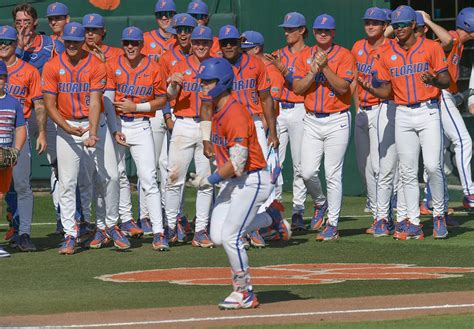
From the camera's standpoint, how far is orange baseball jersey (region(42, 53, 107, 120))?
474 inches

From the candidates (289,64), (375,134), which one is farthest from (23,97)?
(375,134)

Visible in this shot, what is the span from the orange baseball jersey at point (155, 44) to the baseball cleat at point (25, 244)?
9.19 feet

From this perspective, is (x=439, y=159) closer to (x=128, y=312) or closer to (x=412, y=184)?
(x=412, y=184)

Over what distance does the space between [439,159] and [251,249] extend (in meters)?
2.16

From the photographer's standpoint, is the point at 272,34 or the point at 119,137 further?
the point at 272,34

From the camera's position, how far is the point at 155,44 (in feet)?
46.6

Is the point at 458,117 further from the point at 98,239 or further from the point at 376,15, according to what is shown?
the point at 98,239

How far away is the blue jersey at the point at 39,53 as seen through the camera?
13.4 m

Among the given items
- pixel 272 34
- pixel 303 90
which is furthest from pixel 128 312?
pixel 272 34

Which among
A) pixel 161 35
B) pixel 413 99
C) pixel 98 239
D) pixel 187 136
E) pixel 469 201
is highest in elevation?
pixel 161 35

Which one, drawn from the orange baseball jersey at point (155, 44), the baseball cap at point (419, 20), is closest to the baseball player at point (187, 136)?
the orange baseball jersey at point (155, 44)

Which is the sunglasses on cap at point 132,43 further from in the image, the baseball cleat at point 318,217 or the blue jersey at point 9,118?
the baseball cleat at point 318,217

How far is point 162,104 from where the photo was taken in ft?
41.0

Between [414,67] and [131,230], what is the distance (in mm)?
3540
